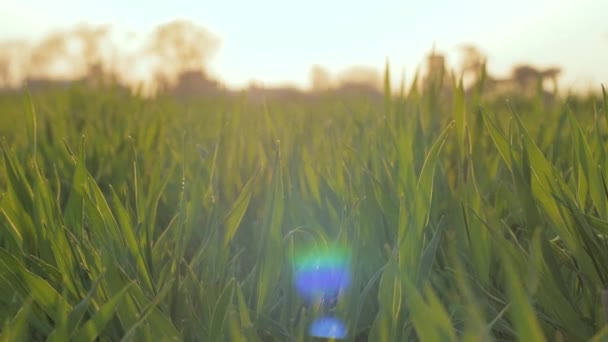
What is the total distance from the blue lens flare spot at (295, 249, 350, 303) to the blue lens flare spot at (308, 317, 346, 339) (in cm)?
5

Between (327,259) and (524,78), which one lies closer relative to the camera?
(327,259)

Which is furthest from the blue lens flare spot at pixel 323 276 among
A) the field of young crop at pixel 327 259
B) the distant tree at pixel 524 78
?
the distant tree at pixel 524 78

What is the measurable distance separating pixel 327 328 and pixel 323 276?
0.09 metres

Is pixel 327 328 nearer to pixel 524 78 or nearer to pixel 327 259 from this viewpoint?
pixel 327 259

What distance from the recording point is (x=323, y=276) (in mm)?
653

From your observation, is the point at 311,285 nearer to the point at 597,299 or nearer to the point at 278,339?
the point at 278,339

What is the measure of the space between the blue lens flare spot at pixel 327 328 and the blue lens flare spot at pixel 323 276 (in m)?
0.05

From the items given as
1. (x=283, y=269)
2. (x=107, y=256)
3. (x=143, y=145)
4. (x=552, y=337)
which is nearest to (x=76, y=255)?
(x=107, y=256)

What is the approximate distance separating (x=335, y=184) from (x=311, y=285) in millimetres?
266

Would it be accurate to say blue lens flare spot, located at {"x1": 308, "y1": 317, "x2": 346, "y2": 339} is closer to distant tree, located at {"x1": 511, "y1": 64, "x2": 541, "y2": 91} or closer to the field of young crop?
the field of young crop

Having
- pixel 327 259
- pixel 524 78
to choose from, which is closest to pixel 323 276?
pixel 327 259

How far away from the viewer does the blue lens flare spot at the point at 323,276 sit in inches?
25.0

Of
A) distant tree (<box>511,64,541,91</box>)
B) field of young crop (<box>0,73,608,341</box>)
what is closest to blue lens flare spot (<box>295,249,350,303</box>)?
field of young crop (<box>0,73,608,341</box>)

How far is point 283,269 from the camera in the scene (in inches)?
27.1
